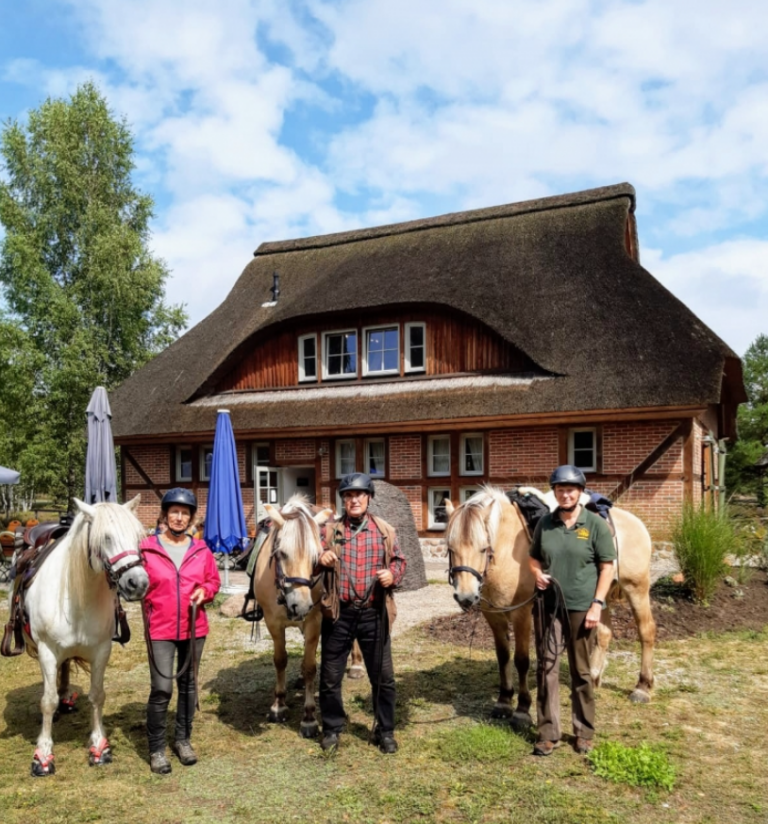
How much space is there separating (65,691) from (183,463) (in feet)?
40.9

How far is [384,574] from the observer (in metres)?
4.36

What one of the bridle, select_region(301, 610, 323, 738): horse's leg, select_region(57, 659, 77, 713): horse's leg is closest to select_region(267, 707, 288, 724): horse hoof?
select_region(301, 610, 323, 738): horse's leg

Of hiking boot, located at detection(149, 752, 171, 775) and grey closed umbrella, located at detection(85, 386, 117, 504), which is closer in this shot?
hiking boot, located at detection(149, 752, 171, 775)

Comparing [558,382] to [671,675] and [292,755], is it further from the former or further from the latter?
[292,755]

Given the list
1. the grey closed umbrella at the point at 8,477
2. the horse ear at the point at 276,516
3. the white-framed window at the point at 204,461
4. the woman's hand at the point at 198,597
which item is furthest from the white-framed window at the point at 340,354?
the woman's hand at the point at 198,597

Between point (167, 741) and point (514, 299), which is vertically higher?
point (514, 299)

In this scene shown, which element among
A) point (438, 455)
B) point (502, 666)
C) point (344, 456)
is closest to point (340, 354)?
point (344, 456)

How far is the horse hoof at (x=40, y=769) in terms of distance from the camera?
420cm

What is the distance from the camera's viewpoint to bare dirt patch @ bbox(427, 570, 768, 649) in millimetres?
7402

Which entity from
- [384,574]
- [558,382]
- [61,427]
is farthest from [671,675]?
[61,427]

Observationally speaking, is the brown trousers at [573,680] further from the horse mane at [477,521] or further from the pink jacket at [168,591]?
the pink jacket at [168,591]

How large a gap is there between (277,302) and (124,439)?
5317 mm

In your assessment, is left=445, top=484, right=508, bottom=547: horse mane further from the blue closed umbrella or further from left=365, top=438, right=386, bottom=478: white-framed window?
left=365, top=438, right=386, bottom=478: white-framed window

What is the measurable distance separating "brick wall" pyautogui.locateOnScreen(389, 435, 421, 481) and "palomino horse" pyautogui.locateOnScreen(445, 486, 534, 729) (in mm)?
9416
